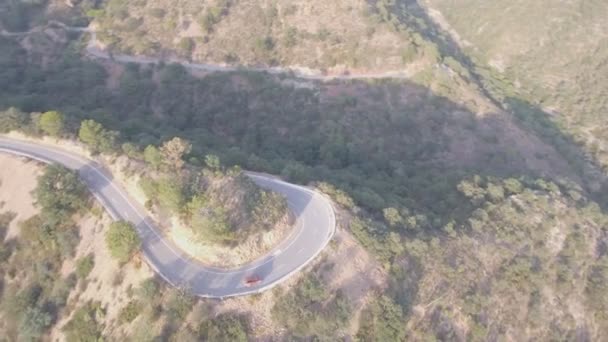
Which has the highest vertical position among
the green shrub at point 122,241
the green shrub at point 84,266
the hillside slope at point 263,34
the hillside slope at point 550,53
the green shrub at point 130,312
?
the green shrub at point 122,241

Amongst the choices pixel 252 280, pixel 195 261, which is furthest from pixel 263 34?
pixel 252 280

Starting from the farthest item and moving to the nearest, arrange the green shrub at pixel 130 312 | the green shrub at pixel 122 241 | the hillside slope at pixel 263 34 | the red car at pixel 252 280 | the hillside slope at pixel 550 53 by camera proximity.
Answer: the hillside slope at pixel 550 53 → the hillside slope at pixel 263 34 → the red car at pixel 252 280 → the green shrub at pixel 122 241 → the green shrub at pixel 130 312

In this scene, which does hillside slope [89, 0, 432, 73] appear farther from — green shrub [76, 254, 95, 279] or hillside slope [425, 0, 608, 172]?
green shrub [76, 254, 95, 279]

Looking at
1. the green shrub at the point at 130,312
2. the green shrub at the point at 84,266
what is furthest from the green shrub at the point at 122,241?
the green shrub at the point at 130,312

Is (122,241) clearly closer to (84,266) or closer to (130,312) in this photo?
(84,266)

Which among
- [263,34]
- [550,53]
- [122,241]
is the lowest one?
[550,53]

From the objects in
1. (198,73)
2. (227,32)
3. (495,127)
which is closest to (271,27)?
(227,32)

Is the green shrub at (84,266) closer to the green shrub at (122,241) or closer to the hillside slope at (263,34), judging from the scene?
the green shrub at (122,241)

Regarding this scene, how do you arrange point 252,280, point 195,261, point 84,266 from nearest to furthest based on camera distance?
point 252,280 → point 195,261 → point 84,266

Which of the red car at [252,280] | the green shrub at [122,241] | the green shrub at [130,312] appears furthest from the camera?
the red car at [252,280]

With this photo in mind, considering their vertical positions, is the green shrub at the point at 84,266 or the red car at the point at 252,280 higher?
the red car at the point at 252,280
